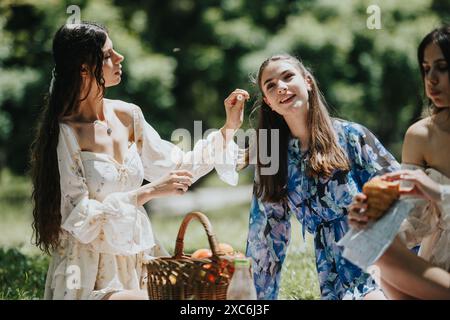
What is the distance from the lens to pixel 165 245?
7.14 meters

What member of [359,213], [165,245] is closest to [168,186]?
[359,213]

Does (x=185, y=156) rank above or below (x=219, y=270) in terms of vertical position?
above

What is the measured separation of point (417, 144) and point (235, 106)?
1.08 metres

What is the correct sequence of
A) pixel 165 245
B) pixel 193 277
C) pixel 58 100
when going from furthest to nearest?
pixel 165 245, pixel 58 100, pixel 193 277

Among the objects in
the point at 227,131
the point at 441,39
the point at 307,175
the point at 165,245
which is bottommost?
the point at 165,245

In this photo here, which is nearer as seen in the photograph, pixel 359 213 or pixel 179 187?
pixel 359 213

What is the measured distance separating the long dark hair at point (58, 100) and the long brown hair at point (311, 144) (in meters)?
0.95

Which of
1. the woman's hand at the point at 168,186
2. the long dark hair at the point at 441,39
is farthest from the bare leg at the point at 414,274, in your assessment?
the woman's hand at the point at 168,186

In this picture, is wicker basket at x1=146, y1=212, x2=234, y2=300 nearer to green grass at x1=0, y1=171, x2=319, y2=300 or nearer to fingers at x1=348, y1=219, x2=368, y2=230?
fingers at x1=348, y1=219, x2=368, y2=230

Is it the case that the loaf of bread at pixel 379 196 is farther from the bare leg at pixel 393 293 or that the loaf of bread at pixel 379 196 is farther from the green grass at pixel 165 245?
the green grass at pixel 165 245

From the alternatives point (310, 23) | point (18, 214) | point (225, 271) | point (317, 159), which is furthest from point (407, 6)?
point (225, 271)

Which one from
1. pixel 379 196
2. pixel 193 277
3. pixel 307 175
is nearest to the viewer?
pixel 379 196

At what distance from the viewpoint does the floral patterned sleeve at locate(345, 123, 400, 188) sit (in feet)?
12.8

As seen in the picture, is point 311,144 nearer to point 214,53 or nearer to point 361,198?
point 361,198
